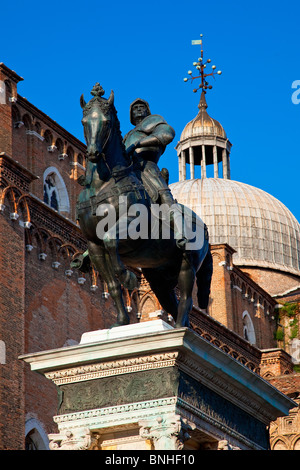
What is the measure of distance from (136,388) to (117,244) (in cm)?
149

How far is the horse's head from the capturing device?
11492 millimetres

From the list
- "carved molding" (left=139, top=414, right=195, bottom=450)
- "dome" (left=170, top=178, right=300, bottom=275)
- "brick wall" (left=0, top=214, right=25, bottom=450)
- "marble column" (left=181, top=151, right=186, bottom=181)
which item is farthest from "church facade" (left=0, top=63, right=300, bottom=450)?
"carved molding" (left=139, top=414, right=195, bottom=450)

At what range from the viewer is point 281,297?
49.9 meters

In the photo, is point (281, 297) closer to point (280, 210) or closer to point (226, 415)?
point (280, 210)

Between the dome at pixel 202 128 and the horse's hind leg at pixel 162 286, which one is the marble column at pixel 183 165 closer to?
the dome at pixel 202 128

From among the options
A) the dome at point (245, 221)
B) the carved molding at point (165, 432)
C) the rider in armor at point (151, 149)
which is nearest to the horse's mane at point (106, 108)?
the rider in armor at point (151, 149)

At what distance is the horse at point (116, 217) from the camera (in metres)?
11.6

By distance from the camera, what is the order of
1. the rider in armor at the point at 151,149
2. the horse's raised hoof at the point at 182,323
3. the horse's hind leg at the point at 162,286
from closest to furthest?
the horse's raised hoof at the point at 182,323 < the rider in armor at the point at 151,149 < the horse's hind leg at the point at 162,286

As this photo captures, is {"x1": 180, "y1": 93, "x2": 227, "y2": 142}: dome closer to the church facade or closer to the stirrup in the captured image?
the church facade

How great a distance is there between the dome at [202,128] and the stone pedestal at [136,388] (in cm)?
4773

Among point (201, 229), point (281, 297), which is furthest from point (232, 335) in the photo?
point (201, 229)

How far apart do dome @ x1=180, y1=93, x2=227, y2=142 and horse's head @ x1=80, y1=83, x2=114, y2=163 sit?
47060mm

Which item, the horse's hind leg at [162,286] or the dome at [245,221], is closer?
the horse's hind leg at [162,286]
